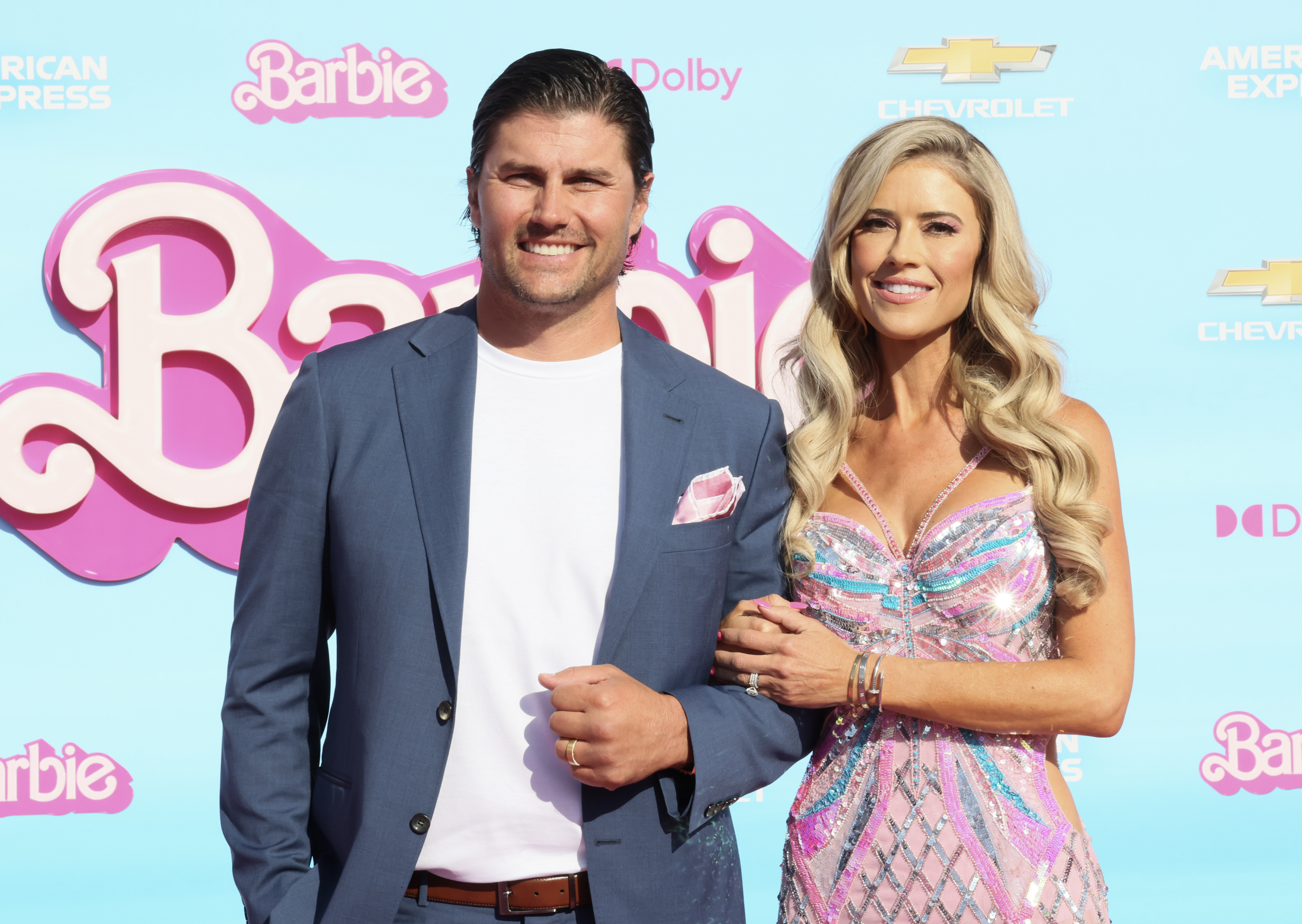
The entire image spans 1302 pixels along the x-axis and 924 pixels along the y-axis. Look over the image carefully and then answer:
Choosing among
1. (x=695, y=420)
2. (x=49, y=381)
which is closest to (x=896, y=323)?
(x=695, y=420)

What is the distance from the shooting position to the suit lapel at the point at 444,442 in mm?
1589

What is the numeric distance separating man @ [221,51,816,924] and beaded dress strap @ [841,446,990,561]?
0.36 m

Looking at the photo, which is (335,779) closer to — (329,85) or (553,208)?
(553,208)

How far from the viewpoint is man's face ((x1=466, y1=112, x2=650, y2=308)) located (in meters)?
1.69

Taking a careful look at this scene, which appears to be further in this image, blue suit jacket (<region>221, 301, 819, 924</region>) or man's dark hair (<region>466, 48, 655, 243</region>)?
man's dark hair (<region>466, 48, 655, 243</region>)

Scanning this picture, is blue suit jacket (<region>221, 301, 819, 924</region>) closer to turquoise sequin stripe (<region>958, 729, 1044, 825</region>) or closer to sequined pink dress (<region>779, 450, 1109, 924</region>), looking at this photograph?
sequined pink dress (<region>779, 450, 1109, 924</region>)

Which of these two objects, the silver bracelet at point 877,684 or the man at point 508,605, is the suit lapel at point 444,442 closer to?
the man at point 508,605

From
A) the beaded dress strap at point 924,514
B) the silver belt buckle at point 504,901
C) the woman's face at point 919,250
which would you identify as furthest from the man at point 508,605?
A: the woman's face at point 919,250

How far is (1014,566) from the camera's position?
1.93m

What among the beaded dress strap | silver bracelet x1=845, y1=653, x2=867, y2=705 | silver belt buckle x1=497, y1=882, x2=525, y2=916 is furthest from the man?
the beaded dress strap

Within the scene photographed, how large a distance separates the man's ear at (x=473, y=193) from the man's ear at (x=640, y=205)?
26cm

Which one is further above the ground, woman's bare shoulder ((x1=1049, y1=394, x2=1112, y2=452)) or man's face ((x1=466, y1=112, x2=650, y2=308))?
man's face ((x1=466, y1=112, x2=650, y2=308))

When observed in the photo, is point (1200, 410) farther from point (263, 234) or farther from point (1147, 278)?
point (263, 234)

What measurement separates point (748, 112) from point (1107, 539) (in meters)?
2.11
